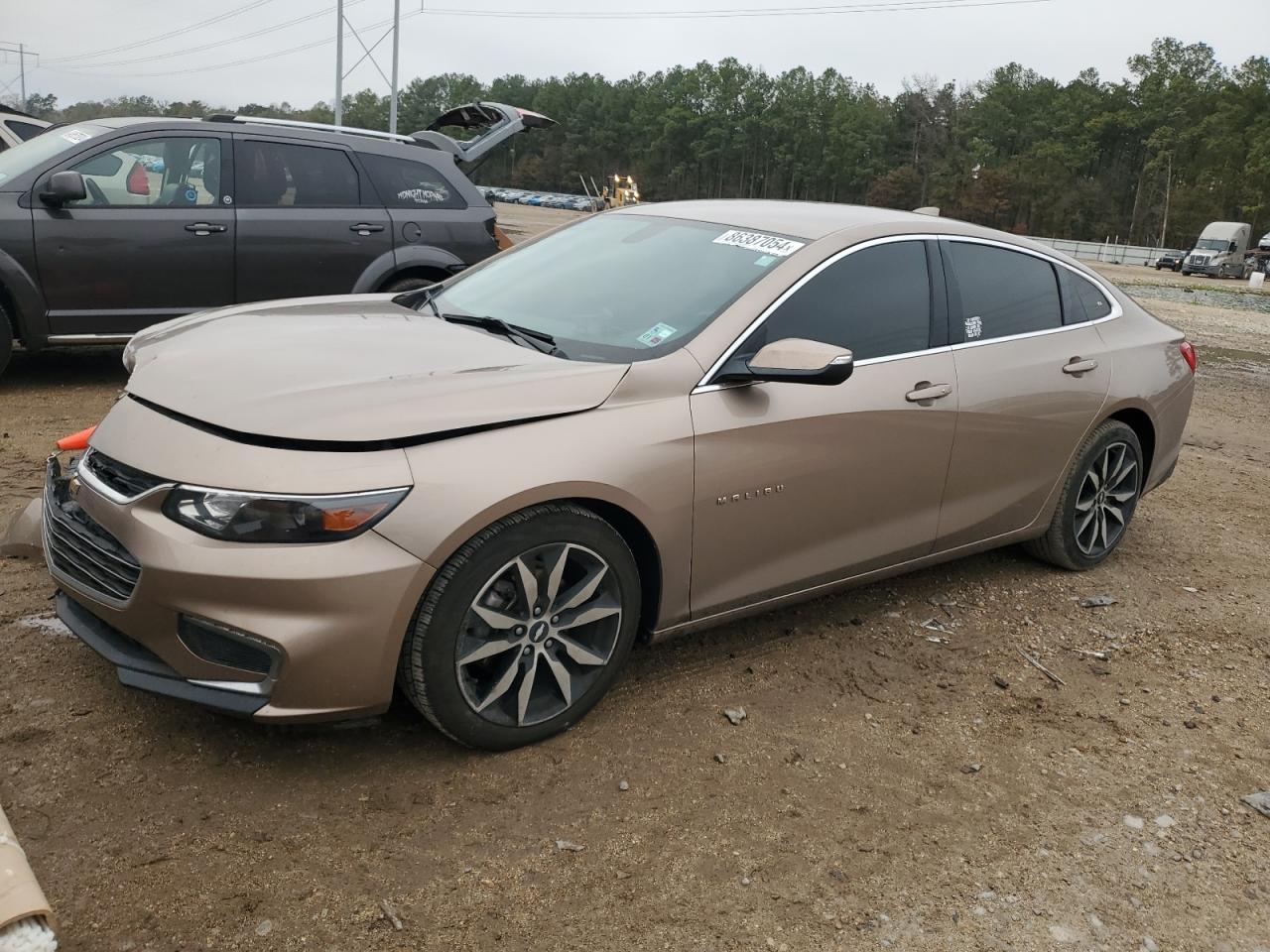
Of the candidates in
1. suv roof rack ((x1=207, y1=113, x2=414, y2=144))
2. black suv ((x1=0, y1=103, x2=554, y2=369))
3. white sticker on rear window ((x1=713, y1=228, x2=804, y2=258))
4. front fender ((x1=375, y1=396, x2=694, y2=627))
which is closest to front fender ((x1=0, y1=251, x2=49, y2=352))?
black suv ((x1=0, y1=103, x2=554, y2=369))

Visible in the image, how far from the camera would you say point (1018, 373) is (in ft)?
14.8

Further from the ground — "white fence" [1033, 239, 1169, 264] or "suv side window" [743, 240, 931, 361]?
"white fence" [1033, 239, 1169, 264]

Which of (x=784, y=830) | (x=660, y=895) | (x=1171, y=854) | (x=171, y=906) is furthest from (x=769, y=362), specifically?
(x=171, y=906)

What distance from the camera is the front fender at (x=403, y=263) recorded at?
7770 mm

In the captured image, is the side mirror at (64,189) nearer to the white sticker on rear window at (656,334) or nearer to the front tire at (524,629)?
the white sticker on rear window at (656,334)

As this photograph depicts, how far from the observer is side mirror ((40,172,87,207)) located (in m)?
6.81

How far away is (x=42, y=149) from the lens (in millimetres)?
7223

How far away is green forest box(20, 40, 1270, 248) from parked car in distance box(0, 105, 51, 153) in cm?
7004

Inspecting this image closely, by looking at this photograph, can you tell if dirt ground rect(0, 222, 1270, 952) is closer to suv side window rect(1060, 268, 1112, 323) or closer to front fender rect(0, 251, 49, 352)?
suv side window rect(1060, 268, 1112, 323)

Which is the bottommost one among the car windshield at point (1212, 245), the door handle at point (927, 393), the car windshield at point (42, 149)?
the door handle at point (927, 393)

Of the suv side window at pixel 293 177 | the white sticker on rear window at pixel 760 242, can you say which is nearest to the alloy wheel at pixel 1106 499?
the white sticker on rear window at pixel 760 242

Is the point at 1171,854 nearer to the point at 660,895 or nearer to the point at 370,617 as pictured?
the point at 660,895

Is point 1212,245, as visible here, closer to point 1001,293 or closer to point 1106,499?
point 1106,499

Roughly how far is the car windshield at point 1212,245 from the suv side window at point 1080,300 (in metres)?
52.1
